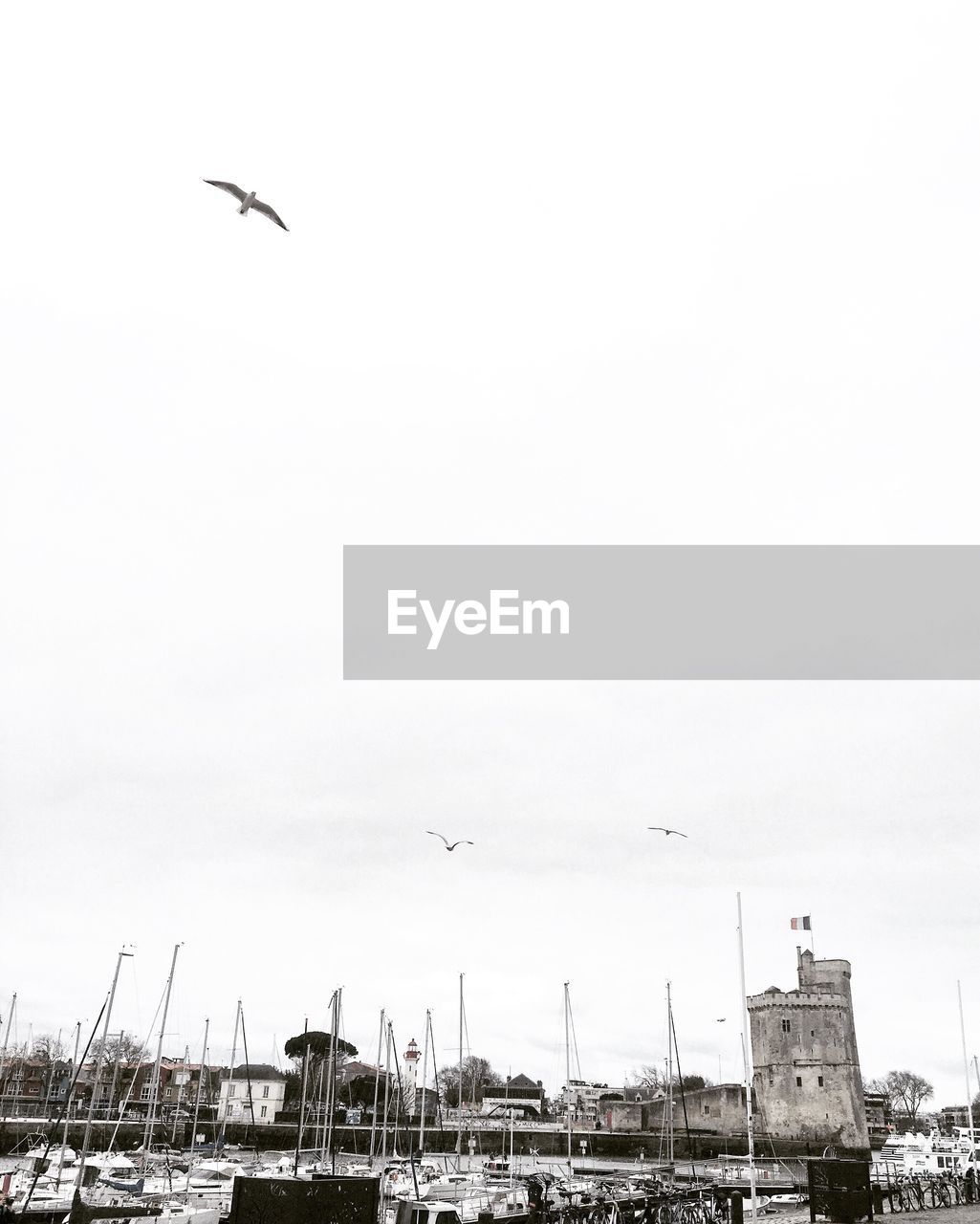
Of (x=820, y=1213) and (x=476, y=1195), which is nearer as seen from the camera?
(x=820, y=1213)

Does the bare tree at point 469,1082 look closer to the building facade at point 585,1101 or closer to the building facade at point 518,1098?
the building facade at point 518,1098

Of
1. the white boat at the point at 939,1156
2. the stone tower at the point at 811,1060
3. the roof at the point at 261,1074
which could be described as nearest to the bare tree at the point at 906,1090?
the stone tower at the point at 811,1060

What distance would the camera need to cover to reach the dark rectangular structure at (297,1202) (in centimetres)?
790

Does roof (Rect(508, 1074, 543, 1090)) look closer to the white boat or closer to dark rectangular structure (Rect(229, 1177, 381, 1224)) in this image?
Result: the white boat

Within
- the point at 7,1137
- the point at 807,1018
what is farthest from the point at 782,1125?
the point at 7,1137

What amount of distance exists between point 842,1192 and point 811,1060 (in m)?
64.8

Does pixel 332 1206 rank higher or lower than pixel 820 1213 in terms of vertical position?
higher

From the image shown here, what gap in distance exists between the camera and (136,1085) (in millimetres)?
105062

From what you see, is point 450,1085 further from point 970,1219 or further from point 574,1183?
point 970,1219

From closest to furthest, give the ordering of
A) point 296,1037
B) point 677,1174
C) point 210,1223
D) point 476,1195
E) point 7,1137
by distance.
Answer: point 210,1223
point 476,1195
point 677,1174
point 7,1137
point 296,1037

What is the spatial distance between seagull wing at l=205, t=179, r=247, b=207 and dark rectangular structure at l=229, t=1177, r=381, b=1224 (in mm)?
16308

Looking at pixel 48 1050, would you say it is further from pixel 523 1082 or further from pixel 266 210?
pixel 266 210

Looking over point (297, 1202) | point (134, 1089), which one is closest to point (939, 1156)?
point (297, 1202)

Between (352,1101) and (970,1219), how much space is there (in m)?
77.9
